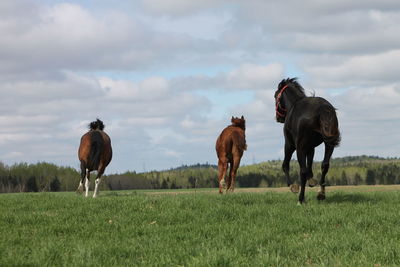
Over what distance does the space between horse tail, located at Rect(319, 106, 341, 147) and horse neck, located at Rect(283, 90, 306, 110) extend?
172cm

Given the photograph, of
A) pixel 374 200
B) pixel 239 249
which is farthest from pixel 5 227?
pixel 374 200

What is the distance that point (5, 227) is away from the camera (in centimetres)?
990

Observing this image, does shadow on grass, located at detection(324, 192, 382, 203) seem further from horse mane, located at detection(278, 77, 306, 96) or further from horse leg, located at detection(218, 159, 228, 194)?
horse leg, located at detection(218, 159, 228, 194)

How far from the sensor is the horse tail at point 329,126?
1177cm

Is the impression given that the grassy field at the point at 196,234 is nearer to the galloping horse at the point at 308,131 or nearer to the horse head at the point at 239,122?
the galloping horse at the point at 308,131

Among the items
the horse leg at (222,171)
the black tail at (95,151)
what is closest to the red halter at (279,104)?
the horse leg at (222,171)

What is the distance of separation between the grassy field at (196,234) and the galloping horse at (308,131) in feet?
3.61

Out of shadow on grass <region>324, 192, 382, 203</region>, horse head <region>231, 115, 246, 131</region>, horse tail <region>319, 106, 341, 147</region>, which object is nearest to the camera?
horse tail <region>319, 106, 341, 147</region>

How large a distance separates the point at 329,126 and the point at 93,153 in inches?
434

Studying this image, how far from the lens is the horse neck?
1377 centimetres

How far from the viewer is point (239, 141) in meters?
18.5

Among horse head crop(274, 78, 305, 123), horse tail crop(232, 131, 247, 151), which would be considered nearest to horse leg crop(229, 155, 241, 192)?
horse tail crop(232, 131, 247, 151)

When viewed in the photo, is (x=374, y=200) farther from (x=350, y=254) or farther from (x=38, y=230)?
(x=38, y=230)

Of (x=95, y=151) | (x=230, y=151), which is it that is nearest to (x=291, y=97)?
(x=230, y=151)
